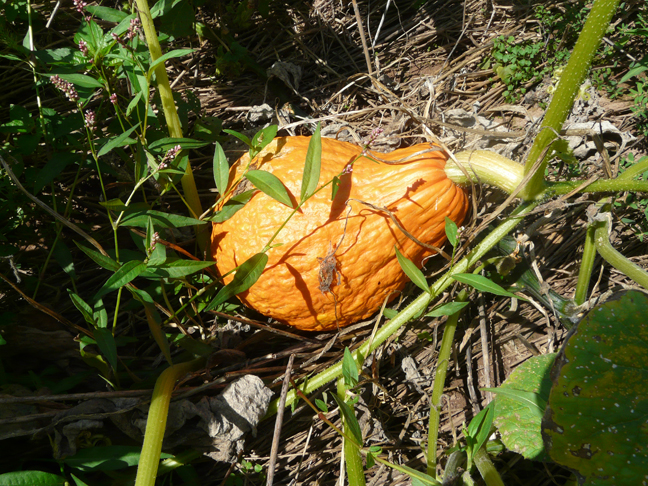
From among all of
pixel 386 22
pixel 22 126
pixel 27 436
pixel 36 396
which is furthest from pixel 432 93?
pixel 27 436

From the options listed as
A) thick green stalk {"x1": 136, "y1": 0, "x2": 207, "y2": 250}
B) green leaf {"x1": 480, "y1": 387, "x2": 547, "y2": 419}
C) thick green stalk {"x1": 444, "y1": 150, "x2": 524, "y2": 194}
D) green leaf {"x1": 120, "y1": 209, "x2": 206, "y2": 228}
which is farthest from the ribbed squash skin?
green leaf {"x1": 480, "y1": 387, "x2": 547, "y2": 419}

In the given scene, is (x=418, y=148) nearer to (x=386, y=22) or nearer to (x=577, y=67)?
(x=577, y=67)

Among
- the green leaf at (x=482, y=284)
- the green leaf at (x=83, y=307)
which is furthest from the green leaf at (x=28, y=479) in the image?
the green leaf at (x=482, y=284)

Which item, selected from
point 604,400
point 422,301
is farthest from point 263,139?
point 604,400

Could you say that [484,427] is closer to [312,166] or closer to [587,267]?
[587,267]

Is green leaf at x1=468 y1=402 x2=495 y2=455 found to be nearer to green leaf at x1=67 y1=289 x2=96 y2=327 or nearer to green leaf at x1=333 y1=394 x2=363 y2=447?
green leaf at x1=333 y1=394 x2=363 y2=447

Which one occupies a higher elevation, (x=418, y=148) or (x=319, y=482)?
(x=418, y=148)
